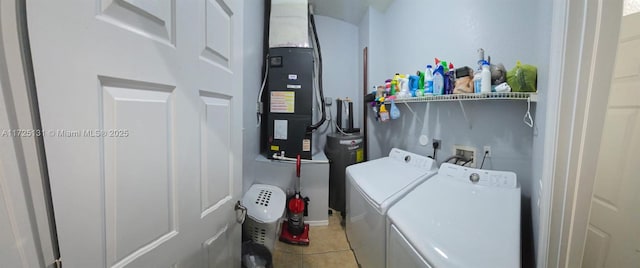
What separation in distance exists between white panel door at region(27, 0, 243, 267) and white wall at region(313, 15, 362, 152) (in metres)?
2.05

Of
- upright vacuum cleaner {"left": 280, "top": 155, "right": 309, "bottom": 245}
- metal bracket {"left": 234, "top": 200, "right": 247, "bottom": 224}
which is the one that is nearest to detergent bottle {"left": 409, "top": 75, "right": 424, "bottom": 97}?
upright vacuum cleaner {"left": 280, "top": 155, "right": 309, "bottom": 245}

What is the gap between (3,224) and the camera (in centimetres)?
32

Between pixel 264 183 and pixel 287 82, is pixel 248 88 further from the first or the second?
pixel 264 183

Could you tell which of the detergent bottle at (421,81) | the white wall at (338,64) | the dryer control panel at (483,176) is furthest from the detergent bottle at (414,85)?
the white wall at (338,64)

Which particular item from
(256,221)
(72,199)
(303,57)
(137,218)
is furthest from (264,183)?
(72,199)

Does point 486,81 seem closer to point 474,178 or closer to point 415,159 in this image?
point 474,178

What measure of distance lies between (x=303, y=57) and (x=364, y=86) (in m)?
0.99

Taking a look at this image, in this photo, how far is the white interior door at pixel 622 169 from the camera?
72 cm

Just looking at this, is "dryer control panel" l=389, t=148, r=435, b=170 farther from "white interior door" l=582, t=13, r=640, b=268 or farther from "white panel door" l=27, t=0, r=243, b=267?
"white panel door" l=27, t=0, r=243, b=267

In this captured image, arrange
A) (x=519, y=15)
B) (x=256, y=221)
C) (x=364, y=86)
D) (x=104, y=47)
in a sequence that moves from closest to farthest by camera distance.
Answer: (x=104, y=47) → (x=519, y=15) → (x=256, y=221) → (x=364, y=86)

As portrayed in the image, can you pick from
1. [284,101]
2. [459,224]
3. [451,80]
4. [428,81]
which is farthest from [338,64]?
[459,224]

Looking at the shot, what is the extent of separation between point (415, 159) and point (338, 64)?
71.9 inches

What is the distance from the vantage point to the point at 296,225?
192cm

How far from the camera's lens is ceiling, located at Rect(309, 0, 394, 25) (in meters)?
2.44
